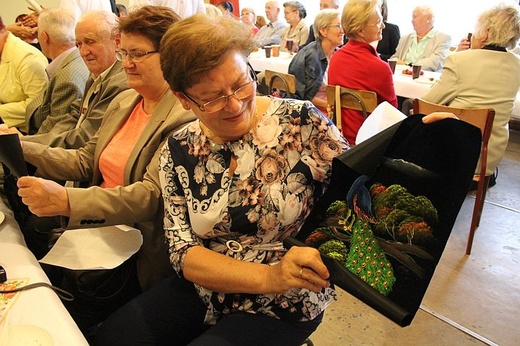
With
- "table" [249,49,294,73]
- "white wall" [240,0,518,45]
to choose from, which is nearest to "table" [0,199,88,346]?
"table" [249,49,294,73]

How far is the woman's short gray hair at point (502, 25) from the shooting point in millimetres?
2455

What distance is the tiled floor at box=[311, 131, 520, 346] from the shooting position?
6.37ft

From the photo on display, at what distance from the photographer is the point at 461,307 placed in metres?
2.11

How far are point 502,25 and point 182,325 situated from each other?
7.66 ft

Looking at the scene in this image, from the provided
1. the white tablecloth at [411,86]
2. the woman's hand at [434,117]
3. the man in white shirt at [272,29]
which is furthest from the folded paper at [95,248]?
the man in white shirt at [272,29]

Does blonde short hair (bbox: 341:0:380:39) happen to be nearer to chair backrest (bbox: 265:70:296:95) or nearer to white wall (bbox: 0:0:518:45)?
chair backrest (bbox: 265:70:296:95)

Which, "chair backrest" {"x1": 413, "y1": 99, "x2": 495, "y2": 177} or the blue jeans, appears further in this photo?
"chair backrest" {"x1": 413, "y1": 99, "x2": 495, "y2": 177}

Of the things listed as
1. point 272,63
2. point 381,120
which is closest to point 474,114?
point 381,120

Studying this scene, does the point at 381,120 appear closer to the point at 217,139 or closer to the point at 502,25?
the point at 217,139

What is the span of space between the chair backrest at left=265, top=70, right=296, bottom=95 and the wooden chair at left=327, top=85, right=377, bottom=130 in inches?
19.4

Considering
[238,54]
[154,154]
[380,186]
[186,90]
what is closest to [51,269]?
[154,154]

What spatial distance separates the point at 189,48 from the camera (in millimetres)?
1037

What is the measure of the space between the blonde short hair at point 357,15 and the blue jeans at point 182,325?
196 cm

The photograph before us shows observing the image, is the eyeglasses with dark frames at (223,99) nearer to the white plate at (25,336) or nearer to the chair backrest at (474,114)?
the white plate at (25,336)
